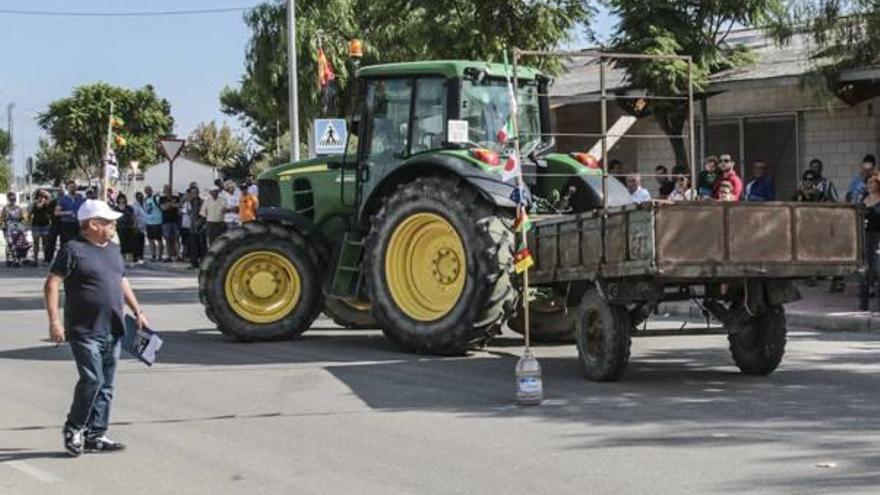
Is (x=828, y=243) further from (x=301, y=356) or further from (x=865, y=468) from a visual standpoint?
(x=301, y=356)

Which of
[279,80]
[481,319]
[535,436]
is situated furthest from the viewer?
[279,80]

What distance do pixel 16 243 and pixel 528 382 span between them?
79.5 feet

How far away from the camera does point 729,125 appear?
24.0 metres

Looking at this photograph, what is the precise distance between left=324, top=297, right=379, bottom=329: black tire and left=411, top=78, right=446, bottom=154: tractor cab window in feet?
7.26

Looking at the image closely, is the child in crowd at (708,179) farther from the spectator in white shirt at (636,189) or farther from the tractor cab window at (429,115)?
the tractor cab window at (429,115)

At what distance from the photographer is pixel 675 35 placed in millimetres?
20125

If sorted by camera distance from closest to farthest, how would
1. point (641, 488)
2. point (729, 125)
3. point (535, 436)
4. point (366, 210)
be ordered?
point (641, 488), point (535, 436), point (366, 210), point (729, 125)

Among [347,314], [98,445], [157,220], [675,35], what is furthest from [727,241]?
[157,220]

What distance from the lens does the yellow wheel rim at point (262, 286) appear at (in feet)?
Answer: 45.1

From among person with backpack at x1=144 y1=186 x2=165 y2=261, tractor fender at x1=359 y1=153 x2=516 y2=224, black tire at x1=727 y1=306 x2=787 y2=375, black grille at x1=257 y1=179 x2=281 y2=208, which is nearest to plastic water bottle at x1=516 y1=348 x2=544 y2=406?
black tire at x1=727 y1=306 x2=787 y2=375

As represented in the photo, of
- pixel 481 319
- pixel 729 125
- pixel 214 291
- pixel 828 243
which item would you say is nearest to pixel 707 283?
pixel 828 243

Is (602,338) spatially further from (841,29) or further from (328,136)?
(328,136)

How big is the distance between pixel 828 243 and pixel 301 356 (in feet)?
17.6

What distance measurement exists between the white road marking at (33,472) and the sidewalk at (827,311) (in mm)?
7215
